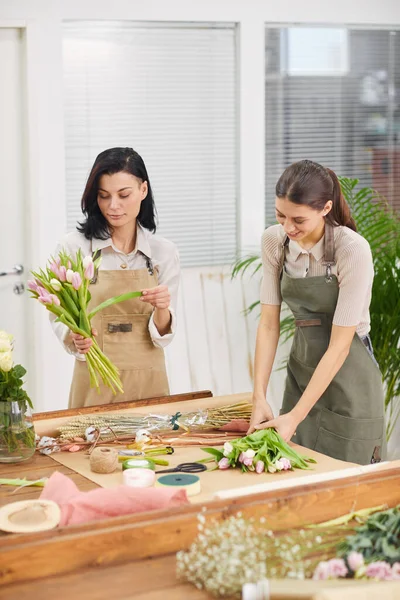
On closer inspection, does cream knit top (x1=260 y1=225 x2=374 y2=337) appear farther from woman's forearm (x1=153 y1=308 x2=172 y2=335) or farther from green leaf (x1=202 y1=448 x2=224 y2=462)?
green leaf (x1=202 y1=448 x2=224 y2=462)

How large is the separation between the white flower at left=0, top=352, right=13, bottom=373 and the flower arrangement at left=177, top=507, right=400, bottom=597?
2.56ft

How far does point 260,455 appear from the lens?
232cm

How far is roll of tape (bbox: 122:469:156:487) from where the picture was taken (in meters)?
2.16

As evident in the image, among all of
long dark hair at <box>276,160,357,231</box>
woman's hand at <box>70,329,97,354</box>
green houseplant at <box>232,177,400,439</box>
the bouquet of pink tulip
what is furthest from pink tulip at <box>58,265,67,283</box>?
green houseplant at <box>232,177,400,439</box>

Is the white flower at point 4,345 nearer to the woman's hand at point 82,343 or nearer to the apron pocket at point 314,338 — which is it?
the woman's hand at point 82,343

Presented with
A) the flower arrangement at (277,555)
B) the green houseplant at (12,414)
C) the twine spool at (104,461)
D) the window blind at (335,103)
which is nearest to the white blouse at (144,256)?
the green houseplant at (12,414)

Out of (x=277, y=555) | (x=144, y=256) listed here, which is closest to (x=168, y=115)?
(x=144, y=256)

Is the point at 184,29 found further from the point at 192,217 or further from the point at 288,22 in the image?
the point at 192,217

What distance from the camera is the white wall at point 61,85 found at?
4254mm

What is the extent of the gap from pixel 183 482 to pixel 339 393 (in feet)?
2.86

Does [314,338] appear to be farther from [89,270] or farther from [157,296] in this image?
[89,270]

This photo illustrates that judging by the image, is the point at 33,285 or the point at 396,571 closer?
the point at 396,571

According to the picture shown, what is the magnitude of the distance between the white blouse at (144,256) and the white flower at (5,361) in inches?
23.4

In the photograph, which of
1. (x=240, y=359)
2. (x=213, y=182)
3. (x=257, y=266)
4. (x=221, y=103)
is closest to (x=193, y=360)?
(x=240, y=359)
